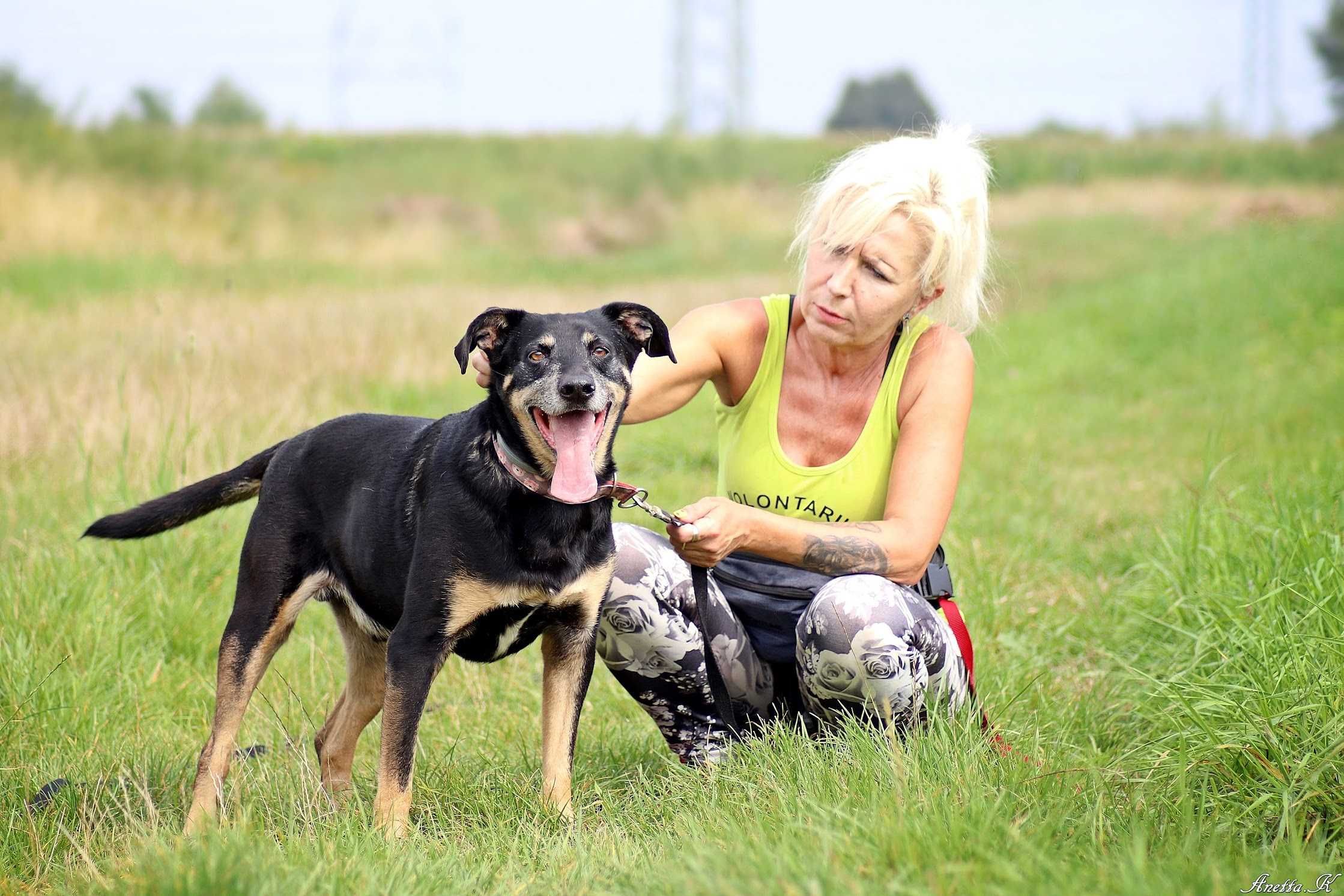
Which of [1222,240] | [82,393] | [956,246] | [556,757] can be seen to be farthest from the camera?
[1222,240]

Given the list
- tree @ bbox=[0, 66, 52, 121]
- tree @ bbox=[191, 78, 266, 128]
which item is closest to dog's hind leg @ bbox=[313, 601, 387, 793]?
tree @ bbox=[0, 66, 52, 121]

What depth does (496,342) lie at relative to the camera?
9.96ft

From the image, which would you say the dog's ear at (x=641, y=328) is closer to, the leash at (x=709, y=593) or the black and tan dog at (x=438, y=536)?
the black and tan dog at (x=438, y=536)

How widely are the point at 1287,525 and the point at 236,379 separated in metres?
5.85

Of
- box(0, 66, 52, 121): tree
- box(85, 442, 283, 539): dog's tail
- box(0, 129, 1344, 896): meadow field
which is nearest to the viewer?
box(0, 129, 1344, 896): meadow field

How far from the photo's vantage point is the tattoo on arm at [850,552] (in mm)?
3061

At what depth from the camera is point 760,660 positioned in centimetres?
338

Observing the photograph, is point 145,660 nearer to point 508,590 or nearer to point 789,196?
point 508,590

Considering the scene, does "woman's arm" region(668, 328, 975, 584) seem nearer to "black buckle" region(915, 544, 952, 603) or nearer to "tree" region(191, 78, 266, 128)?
"black buckle" region(915, 544, 952, 603)

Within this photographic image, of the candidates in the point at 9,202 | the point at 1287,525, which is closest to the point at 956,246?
the point at 1287,525

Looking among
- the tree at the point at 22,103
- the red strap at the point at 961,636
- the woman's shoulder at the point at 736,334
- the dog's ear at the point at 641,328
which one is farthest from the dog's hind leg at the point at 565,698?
the tree at the point at 22,103

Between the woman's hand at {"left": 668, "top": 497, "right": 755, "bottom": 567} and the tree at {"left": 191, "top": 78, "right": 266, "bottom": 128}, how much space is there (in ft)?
153

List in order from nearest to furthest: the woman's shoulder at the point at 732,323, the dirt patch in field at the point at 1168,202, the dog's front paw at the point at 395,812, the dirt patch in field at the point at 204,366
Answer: the dog's front paw at the point at 395,812
the woman's shoulder at the point at 732,323
the dirt patch in field at the point at 204,366
the dirt patch in field at the point at 1168,202

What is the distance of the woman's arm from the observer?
9.54 ft
